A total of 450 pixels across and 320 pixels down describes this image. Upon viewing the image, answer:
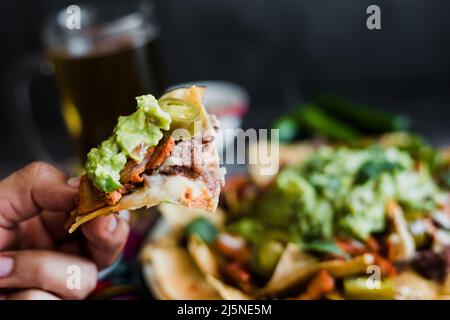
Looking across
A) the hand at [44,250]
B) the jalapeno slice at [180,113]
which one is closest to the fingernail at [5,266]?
the hand at [44,250]

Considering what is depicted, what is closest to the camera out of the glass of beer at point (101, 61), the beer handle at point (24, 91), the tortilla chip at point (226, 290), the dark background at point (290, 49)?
the tortilla chip at point (226, 290)

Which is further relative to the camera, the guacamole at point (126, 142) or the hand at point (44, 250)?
the hand at point (44, 250)

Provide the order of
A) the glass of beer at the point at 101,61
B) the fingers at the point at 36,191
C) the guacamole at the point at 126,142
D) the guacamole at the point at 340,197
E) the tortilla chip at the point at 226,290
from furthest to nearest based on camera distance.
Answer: the glass of beer at the point at 101,61, the guacamole at the point at 340,197, the tortilla chip at the point at 226,290, the fingers at the point at 36,191, the guacamole at the point at 126,142

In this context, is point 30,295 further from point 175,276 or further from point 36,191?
point 175,276

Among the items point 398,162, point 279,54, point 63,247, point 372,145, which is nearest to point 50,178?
point 63,247

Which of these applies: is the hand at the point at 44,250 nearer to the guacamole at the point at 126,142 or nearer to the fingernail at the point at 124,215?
the fingernail at the point at 124,215

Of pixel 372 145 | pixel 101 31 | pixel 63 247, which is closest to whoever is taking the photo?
pixel 63 247

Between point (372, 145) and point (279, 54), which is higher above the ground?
point (279, 54)

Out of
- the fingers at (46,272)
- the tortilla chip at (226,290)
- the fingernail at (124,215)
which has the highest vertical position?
the fingernail at (124,215)
